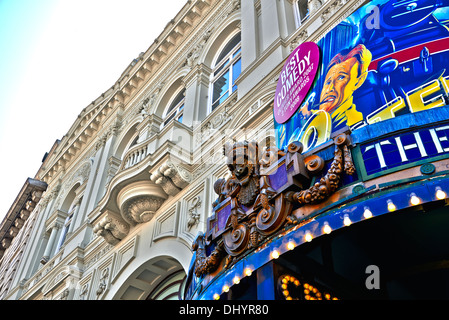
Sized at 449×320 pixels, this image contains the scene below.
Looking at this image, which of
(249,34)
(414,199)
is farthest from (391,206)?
(249,34)

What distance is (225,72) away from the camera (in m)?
13.9

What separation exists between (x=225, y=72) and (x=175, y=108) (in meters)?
2.63

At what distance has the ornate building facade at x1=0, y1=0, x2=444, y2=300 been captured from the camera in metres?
9.59

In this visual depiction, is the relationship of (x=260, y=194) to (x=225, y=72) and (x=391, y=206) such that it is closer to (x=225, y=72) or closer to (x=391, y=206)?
(x=391, y=206)

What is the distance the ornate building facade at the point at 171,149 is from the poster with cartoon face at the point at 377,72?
0.94m

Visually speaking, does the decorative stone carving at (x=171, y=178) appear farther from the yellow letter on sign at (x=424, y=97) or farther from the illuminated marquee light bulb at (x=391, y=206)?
the illuminated marquee light bulb at (x=391, y=206)

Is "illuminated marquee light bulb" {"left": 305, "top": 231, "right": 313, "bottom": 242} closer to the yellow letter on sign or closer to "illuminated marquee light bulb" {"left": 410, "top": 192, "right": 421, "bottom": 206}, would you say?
"illuminated marquee light bulb" {"left": 410, "top": 192, "right": 421, "bottom": 206}

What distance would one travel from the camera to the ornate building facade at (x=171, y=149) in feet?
31.4

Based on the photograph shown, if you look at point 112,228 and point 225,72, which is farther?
point 225,72

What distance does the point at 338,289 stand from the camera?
17.5 feet

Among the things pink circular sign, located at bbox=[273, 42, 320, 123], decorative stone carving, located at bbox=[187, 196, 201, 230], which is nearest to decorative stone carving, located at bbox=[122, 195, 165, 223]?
decorative stone carving, located at bbox=[187, 196, 201, 230]

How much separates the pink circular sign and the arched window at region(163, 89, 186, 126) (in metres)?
7.14
